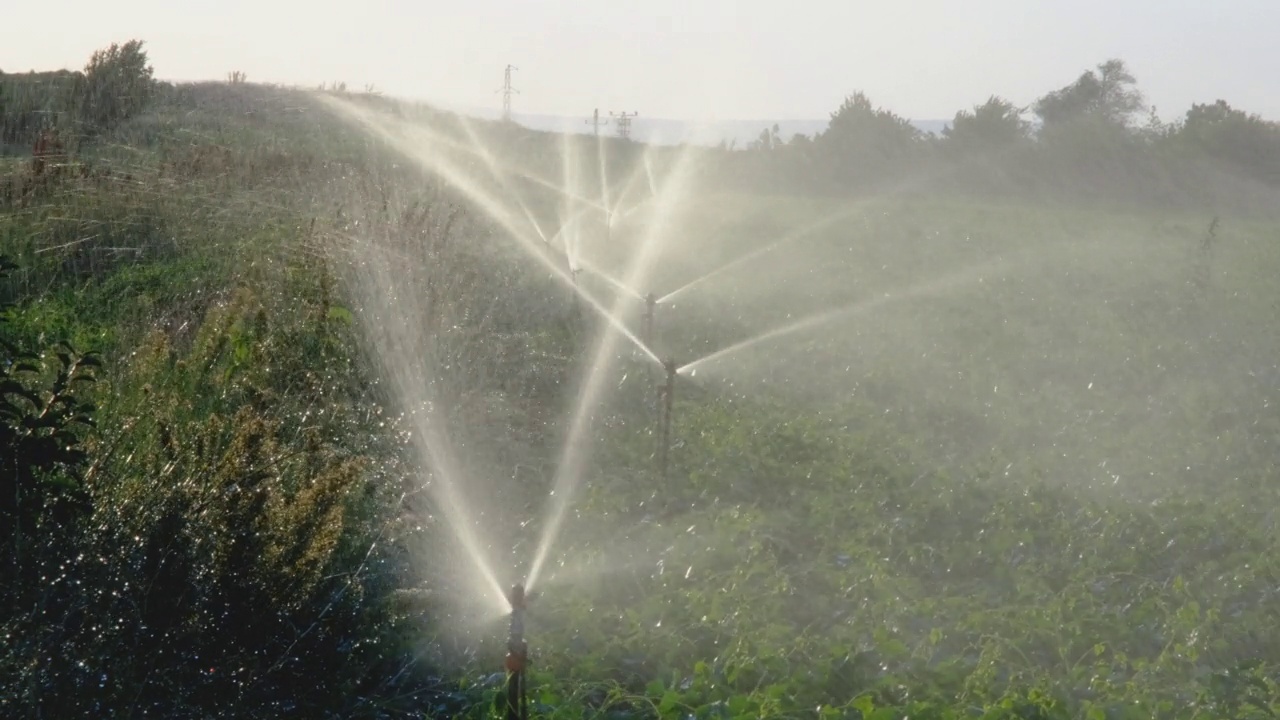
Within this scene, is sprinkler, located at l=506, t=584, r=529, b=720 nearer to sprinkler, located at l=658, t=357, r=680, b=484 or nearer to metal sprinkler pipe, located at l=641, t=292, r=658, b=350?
sprinkler, located at l=658, t=357, r=680, b=484

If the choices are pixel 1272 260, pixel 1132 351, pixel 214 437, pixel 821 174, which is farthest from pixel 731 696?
pixel 821 174

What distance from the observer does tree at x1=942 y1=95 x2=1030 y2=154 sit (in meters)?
22.4

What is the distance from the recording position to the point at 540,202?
1495 cm

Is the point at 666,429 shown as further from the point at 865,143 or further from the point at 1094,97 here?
the point at 1094,97

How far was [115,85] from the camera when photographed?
16422mm

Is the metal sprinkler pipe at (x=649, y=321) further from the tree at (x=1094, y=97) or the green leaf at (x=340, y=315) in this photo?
the tree at (x=1094, y=97)

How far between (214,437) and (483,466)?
96.0 inches

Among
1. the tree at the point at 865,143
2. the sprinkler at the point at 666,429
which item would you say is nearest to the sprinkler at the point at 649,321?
the sprinkler at the point at 666,429

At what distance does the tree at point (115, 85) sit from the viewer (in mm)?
15961

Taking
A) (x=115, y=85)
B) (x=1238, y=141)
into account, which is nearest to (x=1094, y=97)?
(x=1238, y=141)

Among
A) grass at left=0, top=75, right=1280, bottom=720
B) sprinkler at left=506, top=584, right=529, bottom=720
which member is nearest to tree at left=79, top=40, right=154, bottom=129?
grass at left=0, top=75, right=1280, bottom=720

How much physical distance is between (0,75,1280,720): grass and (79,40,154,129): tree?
10.1ft

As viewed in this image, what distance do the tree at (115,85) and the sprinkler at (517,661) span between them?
13.7 m

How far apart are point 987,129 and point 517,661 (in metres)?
20.6
